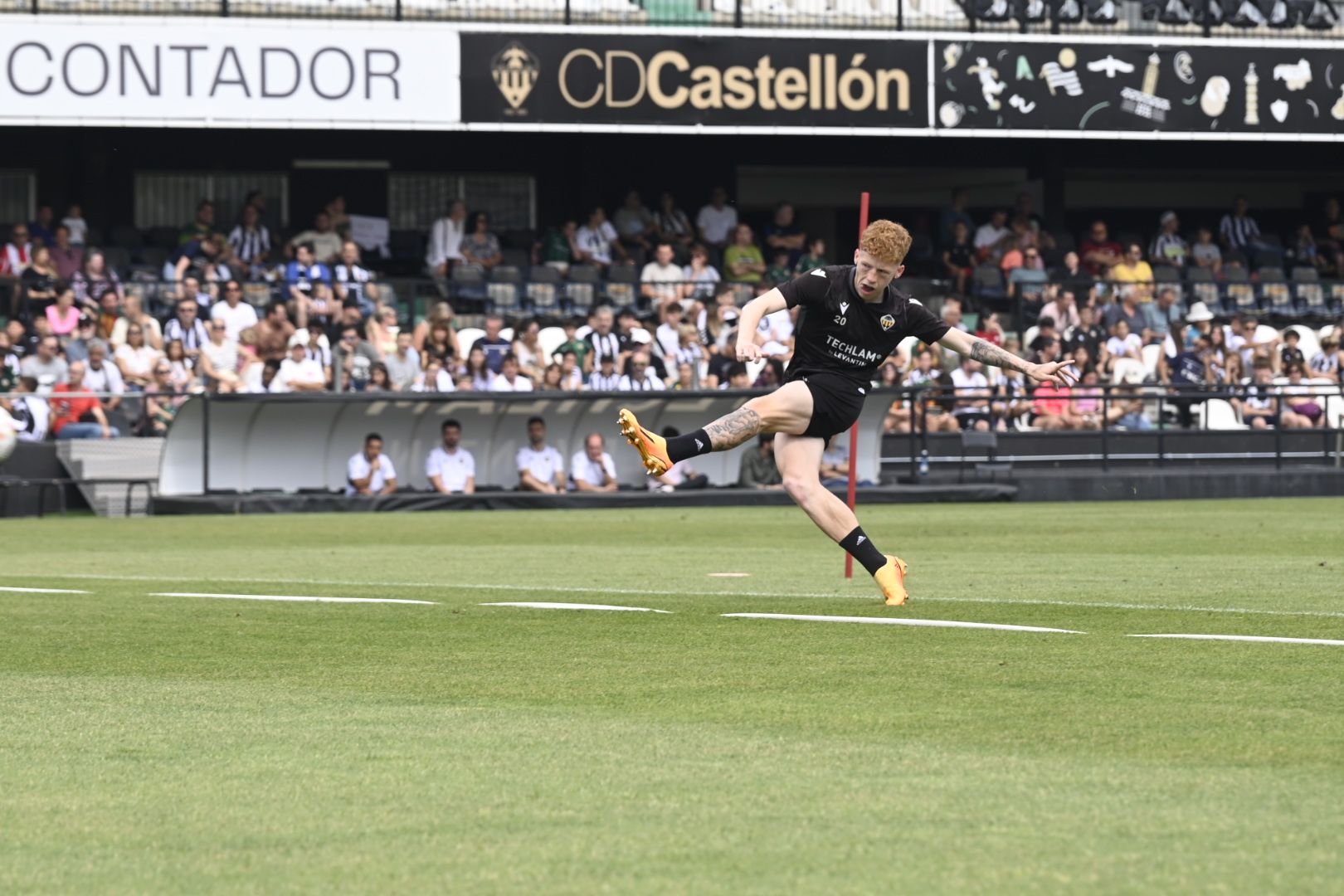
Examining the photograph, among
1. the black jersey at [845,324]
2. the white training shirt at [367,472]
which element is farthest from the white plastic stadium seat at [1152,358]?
the black jersey at [845,324]

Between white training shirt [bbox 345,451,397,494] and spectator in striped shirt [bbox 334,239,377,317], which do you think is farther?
spectator in striped shirt [bbox 334,239,377,317]

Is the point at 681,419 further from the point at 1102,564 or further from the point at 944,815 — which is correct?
the point at 944,815

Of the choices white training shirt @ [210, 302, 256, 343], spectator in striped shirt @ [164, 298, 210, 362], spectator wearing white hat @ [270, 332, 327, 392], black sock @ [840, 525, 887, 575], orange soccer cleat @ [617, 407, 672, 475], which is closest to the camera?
orange soccer cleat @ [617, 407, 672, 475]

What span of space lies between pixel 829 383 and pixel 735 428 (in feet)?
1.78

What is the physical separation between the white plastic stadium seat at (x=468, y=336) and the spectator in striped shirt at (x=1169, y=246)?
39.9 feet

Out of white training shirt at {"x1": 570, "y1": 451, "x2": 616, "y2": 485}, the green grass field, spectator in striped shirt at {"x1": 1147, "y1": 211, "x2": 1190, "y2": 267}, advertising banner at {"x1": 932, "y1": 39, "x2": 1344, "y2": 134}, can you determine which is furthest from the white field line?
spectator in striped shirt at {"x1": 1147, "y1": 211, "x2": 1190, "y2": 267}

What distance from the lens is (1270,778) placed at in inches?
224

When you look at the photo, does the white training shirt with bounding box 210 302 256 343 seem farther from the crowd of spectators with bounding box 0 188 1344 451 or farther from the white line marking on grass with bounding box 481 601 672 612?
the white line marking on grass with bounding box 481 601 672 612

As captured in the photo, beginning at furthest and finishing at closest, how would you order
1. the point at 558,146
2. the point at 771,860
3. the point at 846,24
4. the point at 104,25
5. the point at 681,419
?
the point at 558,146 → the point at 846,24 → the point at 104,25 → the point at 681,419 → the point at 771,860

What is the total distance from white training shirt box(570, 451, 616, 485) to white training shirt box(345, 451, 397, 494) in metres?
2.13

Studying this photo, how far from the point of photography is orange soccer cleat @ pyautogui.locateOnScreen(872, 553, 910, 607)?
10805 millimetres

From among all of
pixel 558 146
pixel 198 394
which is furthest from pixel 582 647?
pixel 558 146

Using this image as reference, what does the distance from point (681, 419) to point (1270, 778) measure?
21020 mm

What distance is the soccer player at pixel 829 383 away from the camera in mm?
10719
